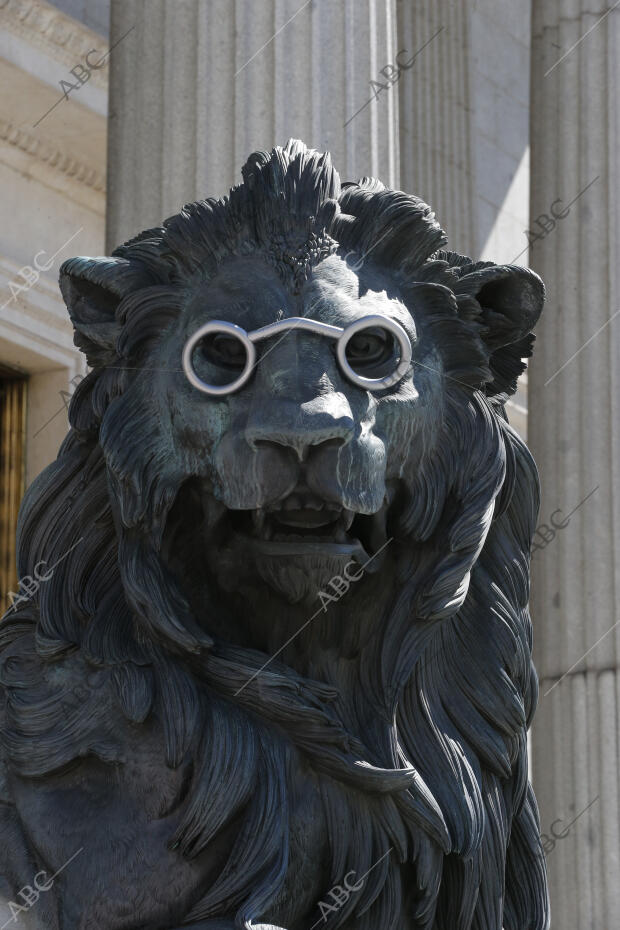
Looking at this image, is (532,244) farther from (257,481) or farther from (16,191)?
(257,481)

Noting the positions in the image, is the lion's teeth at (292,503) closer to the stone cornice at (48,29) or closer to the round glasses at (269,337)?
the round glasses at (269,337)

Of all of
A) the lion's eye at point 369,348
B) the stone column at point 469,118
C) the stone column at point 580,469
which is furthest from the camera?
the stone column at point 469,118

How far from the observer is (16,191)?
8.54 metres

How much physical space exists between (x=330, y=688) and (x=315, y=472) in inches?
12.6

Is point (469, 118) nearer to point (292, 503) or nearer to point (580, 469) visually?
point (580, 469)

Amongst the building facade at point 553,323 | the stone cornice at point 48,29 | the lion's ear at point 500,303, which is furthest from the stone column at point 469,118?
the lion's ear at point 500,303

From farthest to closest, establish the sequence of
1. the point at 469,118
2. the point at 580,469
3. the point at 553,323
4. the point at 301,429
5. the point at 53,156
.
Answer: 1. the point at 469,118
2. the point at 53,156
3. the point at 553,323
4. the point at 580,469
5. the point at 301,429

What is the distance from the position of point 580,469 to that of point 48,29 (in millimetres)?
3045

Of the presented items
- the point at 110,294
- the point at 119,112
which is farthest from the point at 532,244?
the point at 110,294

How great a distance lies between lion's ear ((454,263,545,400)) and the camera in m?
2.64

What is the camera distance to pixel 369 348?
2.50 m

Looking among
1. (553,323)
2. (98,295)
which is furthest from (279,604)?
(553,323)

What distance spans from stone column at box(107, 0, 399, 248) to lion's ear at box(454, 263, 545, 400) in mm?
2392

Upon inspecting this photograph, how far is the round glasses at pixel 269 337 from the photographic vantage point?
8.05 feet
